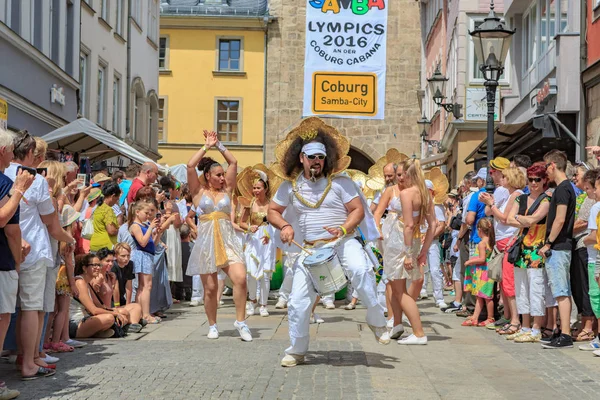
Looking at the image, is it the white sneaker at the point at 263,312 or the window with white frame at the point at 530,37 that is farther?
the window with white frame at the point at 530,37

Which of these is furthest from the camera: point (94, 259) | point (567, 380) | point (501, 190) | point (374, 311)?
point (501, 190)

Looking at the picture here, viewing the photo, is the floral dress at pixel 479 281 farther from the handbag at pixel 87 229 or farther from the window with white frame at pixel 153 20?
the window with white frame at pixel 153 20

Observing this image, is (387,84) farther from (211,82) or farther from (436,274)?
(436,274)

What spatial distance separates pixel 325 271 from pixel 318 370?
783 mm

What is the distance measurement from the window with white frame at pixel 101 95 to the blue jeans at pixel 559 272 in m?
20.4

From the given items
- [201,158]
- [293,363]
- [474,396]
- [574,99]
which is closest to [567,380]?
[474,396]

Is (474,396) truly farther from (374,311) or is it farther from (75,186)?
(75,186)

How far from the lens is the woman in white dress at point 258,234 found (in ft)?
48.0

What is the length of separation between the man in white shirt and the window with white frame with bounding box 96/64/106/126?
21334 millimetres

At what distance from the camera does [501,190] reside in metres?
12.6

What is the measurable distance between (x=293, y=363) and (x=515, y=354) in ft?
7.57

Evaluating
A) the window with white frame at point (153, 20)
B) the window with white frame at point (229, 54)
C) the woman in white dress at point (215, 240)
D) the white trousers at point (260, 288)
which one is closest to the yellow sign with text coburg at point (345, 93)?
the white trousers at point (260, 288)

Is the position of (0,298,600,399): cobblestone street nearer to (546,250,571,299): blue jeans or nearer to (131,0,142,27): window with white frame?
(546,250,571,299): blue jeans

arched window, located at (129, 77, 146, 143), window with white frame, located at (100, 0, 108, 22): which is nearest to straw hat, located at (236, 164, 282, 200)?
window with white frame, located at (100, 0, 108, 22)
